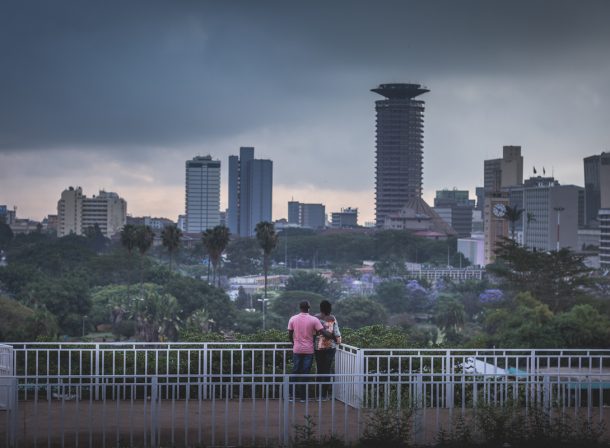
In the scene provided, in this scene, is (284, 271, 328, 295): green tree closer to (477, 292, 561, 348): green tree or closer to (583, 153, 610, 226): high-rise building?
(477, 292, 561, 348): green tree

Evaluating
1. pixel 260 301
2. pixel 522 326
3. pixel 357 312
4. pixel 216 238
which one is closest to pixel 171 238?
pixel 216 238

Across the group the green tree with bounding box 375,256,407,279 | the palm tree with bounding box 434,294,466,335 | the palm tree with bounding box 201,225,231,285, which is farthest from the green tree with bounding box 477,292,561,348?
the green tree with bounding box 375,256,407,279

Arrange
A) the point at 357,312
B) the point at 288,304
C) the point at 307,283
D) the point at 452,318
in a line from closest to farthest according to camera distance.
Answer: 1. the point at 357,312
2. the point at 452,318
3. the point at 288,304
4. the point at 307,283

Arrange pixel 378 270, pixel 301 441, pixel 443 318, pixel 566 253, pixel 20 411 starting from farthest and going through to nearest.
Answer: pixel 378 270 < pixel 443 318 < pixel 566 253 < pixel 20 411 < pixel 301 441

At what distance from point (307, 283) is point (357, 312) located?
68.2ft

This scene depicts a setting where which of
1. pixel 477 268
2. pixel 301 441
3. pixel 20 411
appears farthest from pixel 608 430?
pixel 477 268

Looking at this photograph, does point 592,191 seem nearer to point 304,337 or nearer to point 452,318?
point 452,318

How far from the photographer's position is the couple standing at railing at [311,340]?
478 inches

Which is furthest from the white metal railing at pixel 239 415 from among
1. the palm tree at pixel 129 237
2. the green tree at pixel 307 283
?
the green tree at pixel 307 283

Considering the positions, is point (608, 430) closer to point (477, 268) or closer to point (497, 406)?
point (497, 406)

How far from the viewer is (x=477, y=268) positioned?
6166 inches

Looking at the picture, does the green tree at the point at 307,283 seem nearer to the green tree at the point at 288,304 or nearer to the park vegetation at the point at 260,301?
the park vegetation at the point at 260,301

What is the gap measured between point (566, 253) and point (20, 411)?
70390mm

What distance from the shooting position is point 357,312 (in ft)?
289
